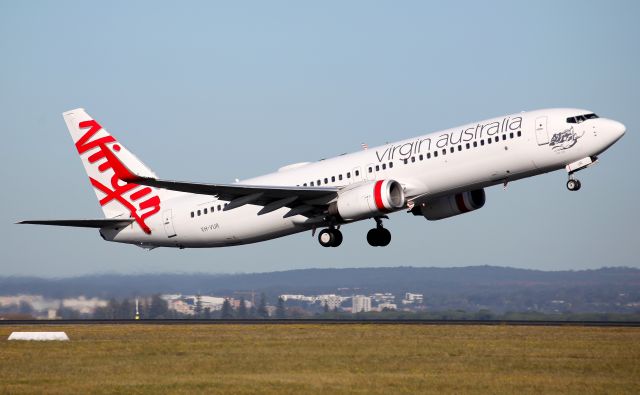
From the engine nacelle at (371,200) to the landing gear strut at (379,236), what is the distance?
5.64 meters

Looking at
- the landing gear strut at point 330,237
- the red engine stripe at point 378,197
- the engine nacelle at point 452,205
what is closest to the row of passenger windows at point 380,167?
the red engine stripe at point 378,197

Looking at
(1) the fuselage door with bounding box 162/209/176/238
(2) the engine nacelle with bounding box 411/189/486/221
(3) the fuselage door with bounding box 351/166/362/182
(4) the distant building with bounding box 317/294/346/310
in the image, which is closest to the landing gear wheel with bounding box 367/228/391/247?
(2) the engine nacelle with bounding box 411/189/486/221

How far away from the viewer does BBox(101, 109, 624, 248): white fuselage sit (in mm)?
41188

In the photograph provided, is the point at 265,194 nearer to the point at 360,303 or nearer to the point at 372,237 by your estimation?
the point at 372,237

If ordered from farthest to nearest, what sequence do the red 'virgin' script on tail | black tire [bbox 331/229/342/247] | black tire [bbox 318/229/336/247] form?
the red 'virgin' script on tail
black tire [bbox 331/229/342/247]
black tire [bbox 318/229/336/247]

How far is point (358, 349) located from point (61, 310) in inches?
1137

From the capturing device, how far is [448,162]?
4238 cm

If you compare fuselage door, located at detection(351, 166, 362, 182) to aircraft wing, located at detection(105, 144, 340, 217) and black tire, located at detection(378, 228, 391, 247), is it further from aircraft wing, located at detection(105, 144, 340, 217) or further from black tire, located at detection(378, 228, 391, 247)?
black tire, located at detection(378, 228, 391, 247)

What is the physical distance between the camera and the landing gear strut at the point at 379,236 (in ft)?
162

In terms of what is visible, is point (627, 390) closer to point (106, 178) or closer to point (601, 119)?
point (601, 119)

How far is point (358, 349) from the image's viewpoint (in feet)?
102

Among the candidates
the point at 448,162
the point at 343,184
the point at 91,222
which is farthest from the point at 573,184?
the point at 91,222

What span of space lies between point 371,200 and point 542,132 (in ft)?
24.1

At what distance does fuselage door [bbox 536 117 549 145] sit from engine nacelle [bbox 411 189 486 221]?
6544 millimetres
